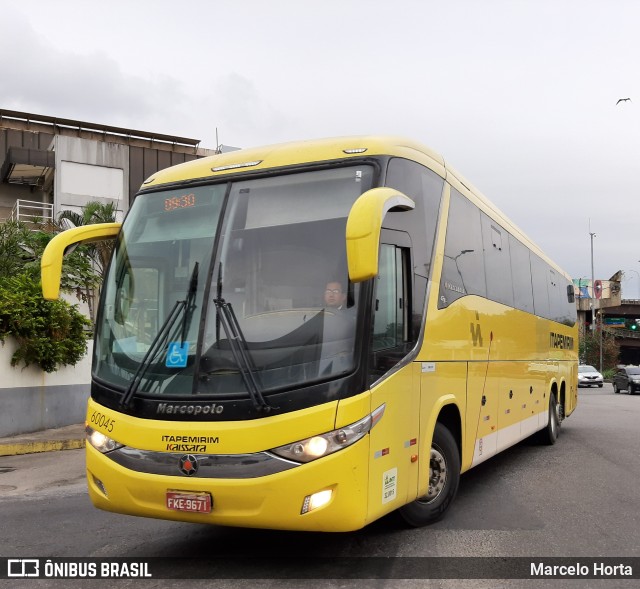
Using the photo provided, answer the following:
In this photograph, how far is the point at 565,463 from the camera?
998 centimetres

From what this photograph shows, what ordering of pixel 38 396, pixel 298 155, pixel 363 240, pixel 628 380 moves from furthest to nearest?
pixel 628 380, pixel 38 396, pixel 298 155, pixel 363 240

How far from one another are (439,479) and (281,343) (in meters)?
2.38

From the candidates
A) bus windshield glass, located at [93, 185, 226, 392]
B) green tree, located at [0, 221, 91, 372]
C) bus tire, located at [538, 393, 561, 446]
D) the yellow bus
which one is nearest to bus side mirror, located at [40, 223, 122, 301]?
the yellow bus

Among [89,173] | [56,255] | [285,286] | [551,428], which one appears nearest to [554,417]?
[551,428]

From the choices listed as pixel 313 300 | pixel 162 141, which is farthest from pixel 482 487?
pixel 162 141

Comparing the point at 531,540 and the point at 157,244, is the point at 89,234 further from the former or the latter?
the point at 531,540

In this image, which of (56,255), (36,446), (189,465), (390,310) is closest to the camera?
(189,465)

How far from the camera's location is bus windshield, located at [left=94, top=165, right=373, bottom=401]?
4676mm

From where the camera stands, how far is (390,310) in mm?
5262

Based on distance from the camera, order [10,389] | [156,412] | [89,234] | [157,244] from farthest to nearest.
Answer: [10,389] < [89,234] < [157,244] < [156,412]

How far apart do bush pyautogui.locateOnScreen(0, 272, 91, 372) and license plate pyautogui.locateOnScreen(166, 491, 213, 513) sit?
9.25 m

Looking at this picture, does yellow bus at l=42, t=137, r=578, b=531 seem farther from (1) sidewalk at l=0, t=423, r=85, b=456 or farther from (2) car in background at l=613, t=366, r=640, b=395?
(2) car in background at l=613, t=366, r=640, b=395

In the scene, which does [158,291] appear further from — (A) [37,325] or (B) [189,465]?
(A) [37,325]

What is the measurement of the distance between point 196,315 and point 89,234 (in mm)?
1734
